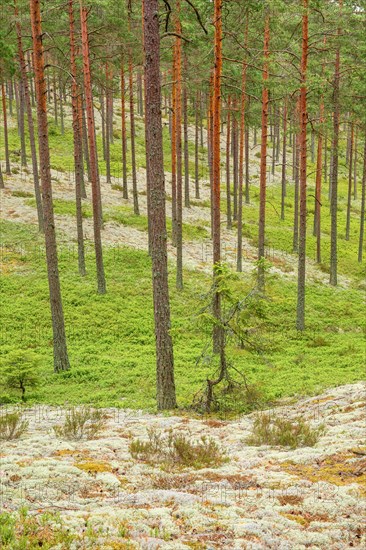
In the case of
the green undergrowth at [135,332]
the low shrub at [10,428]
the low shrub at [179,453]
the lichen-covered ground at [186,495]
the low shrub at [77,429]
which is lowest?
the green undergrowth at [135,332]

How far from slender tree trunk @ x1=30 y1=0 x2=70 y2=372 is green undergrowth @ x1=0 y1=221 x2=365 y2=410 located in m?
0.90

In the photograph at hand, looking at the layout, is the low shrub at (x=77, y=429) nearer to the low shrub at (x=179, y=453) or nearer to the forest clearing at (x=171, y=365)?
the forest clearing at (x=171, y=365)

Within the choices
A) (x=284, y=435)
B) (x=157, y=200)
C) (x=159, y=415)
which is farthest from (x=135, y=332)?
(x=284, y=435)

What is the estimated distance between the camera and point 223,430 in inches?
352

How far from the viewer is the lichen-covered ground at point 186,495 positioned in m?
4.40

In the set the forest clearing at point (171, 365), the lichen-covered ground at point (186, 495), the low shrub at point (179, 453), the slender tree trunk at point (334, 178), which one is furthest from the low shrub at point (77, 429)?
the slender tree trunk at point (334, 178)

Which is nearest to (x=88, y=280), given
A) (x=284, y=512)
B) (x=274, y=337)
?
(x=274, y=337)

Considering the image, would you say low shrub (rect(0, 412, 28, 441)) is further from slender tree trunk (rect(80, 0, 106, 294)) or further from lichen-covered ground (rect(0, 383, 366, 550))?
slender tree trunk (rect(80, 0, 106, 294))

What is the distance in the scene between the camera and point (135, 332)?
60.0 ft

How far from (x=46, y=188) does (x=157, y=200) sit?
4.85 metres

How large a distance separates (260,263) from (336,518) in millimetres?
7221

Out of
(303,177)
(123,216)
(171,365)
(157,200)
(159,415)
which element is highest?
(157,200)

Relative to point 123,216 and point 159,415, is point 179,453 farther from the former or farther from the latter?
point 123,216

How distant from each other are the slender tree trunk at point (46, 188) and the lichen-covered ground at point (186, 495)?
18.4 ft
